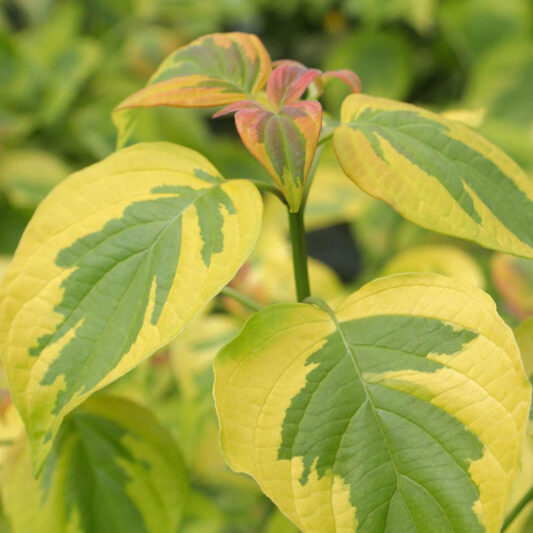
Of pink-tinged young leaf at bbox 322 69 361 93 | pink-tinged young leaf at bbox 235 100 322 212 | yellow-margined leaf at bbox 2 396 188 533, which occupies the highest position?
pink-tinged young leaf at bbox 322 69 361 93

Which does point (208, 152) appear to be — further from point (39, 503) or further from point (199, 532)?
point (39, 503)

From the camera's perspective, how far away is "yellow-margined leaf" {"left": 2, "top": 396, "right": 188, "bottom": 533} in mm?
552

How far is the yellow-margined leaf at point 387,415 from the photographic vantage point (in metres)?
0.39

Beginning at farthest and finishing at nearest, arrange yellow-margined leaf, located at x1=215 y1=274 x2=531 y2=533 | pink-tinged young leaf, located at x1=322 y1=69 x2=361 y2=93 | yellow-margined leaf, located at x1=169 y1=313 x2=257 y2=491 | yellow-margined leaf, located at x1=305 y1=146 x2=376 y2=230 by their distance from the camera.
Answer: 1. yellow-margined leaf, located at x1=305 y1=146 x2=376 y2=230
2. yellow-margined leaf, located at x1=169 y1=313 x2=257 y2=491
3. pink-tinged young leaf, located at x1=322 y1=69 x2=361 y2=93
4. yellow-margined leaf, located at x1=215 y1=274 x2=531 y2=533

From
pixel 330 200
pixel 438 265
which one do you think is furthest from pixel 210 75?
pixel 330 200

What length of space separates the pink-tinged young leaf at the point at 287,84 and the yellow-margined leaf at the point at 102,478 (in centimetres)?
27

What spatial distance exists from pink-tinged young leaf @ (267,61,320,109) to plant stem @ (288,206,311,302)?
0.07m

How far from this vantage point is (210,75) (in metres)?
0.52

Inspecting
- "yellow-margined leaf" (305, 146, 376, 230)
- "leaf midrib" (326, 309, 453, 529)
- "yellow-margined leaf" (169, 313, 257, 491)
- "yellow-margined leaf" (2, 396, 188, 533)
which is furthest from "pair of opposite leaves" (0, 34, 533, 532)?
"yellow-margined leaf" (305, 146, 376, 230)

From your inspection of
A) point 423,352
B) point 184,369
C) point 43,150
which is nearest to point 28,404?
point 423,352

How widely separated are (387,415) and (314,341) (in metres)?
0.06

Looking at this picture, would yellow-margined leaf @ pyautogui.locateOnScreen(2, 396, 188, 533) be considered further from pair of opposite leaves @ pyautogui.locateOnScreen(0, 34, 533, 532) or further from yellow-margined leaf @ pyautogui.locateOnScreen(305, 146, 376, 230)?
yellow-margined leaf @ pyautogui.locateOnScreen(305, 146, 376, 230)

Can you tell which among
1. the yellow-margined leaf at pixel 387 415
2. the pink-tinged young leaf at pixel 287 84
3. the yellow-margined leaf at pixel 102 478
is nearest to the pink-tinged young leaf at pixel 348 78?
the pink-tinged young leaf at pixel 287 84

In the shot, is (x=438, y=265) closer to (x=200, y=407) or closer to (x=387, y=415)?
(x=200, y=407)
